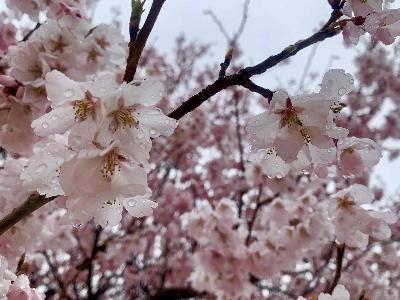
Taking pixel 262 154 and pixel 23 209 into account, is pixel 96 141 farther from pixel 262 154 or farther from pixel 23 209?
pixel 262 154

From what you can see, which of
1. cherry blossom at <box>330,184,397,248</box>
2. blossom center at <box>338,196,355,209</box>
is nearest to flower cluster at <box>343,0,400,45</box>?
cherry blossom at <box>330,184,397,248</box>

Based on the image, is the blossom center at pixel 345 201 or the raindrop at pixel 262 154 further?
the blossom center at pixel 345 201

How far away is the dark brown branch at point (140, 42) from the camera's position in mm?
1290

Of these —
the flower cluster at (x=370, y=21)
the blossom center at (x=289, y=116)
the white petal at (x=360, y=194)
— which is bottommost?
the blossom center at (x=289, y=116)

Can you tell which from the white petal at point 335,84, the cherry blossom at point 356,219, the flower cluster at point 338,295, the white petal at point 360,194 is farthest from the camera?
the white petal at point 360,194

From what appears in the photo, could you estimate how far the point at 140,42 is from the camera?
1304mm

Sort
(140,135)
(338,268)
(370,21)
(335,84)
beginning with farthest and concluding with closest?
1. (338,268)
2. (370,21)
3. (335,84)
4. (140,135)

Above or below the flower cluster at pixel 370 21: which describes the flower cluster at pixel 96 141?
below

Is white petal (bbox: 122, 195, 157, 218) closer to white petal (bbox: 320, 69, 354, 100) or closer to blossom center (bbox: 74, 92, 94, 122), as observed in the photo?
blossom center (bbox: 74, 92, 94, 122)

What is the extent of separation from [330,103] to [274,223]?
11.7 feet

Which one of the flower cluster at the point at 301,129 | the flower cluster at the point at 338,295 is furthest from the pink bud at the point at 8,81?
the flower cluster at the point at 338,295

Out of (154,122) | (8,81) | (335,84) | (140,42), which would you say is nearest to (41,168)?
(154,122)

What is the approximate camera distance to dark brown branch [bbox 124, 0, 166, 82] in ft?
4.23

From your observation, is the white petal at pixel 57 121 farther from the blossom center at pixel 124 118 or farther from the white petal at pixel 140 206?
the white petal at pixel 140 206
